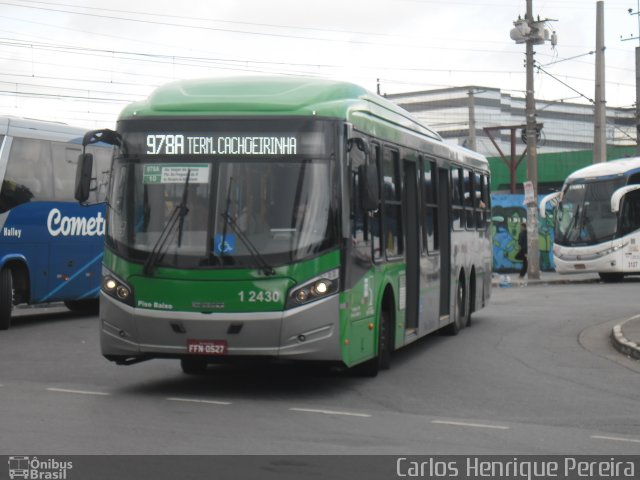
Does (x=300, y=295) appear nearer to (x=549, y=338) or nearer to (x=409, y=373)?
(x=409, y=373)

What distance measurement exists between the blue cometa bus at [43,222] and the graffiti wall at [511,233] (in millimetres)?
24724

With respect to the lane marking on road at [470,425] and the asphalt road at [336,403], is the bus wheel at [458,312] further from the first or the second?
the lane marking on road at [470,425]

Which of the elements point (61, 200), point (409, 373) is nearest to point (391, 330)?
point (409, 373)

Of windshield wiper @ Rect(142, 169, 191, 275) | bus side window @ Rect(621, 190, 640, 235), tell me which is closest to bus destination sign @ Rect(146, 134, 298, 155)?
windshield wiper @ Rect(142, 169, 191, 275)

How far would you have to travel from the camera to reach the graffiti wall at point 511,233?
4422 centimetres

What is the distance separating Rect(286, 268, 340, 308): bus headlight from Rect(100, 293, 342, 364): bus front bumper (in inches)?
2.2

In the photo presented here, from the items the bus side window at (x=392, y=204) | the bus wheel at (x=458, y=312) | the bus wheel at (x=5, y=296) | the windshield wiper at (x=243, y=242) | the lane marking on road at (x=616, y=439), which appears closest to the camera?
the lane marking on road at (x=616, y=439)

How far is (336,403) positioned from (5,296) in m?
9.25

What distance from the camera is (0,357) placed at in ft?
49.6

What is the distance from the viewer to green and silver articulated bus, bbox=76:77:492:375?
11.2 m

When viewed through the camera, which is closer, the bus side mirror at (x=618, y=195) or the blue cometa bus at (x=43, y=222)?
the blue cometa bus at (x=43, y=222)

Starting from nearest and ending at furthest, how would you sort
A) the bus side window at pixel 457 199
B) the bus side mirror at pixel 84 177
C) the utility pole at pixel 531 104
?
the bus side mirror at pixel 84 177 → the bus side window at pixel 457 199 → the utility pole at pixel 531 104

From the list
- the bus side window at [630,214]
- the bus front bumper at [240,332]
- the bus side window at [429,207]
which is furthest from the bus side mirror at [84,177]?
the bus side window at [630,214]
